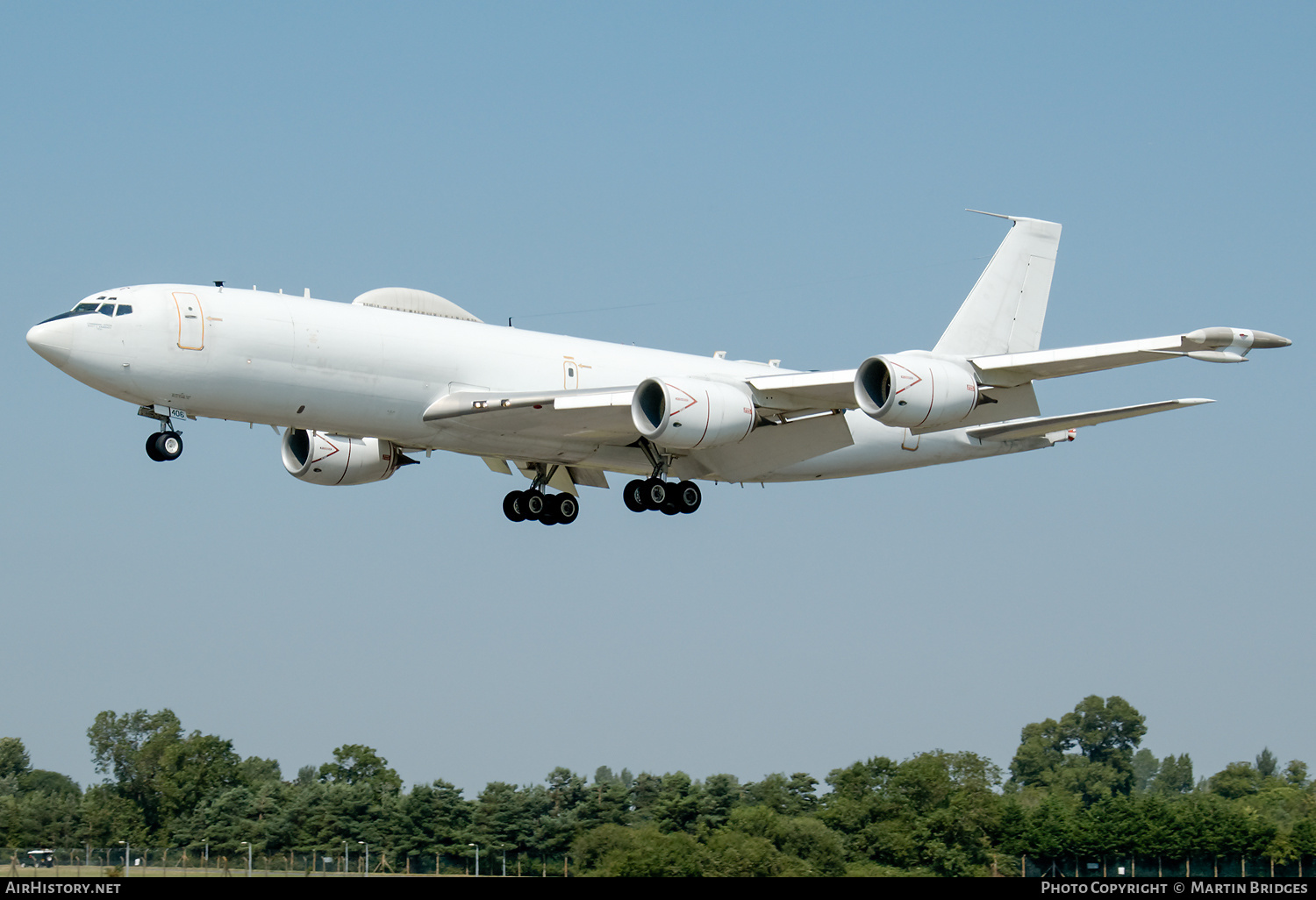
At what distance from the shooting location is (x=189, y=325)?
31359 mm

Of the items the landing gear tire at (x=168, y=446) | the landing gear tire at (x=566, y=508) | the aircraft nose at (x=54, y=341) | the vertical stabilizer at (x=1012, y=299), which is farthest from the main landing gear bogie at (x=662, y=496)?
the aircraft nose at (x=54, y=341)

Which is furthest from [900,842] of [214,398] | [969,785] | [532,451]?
[214,398]

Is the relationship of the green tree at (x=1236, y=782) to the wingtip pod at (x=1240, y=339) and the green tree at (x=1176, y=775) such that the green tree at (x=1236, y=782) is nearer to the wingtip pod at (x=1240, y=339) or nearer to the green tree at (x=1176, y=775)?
the green tree at (x=1176, y=775)

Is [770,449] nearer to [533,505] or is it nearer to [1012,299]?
[533,505]

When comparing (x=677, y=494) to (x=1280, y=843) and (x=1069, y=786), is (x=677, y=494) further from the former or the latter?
(x=1069, y=786)

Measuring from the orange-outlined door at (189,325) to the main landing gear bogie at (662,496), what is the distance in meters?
11.9

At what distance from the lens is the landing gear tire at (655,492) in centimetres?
3853

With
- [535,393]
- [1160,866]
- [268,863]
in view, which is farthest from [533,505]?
[1160,866]

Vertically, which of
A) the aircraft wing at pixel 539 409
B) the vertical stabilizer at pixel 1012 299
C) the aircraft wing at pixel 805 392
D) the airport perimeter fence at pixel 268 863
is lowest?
the airport perimeter fence at pixel 268 863

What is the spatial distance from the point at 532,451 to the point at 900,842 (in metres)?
27.3

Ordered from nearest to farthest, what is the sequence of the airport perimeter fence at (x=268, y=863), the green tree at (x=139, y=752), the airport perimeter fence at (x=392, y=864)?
the airport perimeter fence at (x=268, y=863)
the airport perimeter fence at (x=392, y=864)
the green tree at (x=139, y=752)

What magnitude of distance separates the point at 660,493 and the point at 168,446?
12.2m

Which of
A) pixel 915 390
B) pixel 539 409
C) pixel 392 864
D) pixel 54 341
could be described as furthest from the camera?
pixel 392 864
